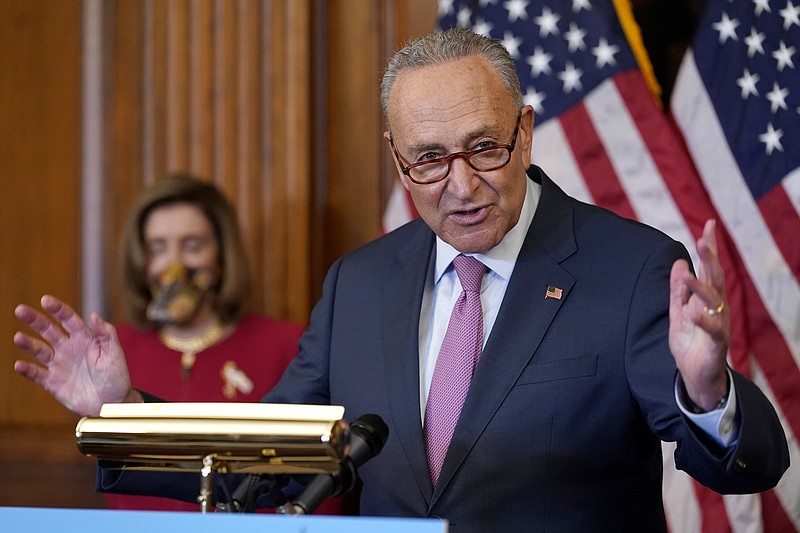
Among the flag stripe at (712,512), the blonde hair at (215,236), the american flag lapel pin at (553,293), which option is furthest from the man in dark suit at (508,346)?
the blonde hair at (215,236)

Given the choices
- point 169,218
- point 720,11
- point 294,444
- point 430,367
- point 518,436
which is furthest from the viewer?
point 169,218

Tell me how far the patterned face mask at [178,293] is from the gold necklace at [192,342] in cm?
6

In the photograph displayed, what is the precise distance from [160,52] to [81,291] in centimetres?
91

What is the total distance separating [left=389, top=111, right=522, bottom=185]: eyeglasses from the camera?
6.39ft

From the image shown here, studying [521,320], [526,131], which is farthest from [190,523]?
[526,131]

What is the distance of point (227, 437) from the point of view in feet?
4.54

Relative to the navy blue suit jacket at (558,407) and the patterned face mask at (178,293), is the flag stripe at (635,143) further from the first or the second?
the patterned face mask at (178,293)

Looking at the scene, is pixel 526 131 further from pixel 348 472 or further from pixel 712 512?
pixel 712 512

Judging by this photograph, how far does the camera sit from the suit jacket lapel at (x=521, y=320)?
1895 millimetres

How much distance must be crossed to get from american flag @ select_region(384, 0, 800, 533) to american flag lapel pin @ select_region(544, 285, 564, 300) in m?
1.18

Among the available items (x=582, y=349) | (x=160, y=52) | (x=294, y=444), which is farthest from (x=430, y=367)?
(x=160, y=52)

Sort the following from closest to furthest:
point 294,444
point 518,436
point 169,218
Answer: point 294,444 → point 518,436 → point 169,218

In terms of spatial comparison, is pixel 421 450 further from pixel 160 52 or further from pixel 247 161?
pixel 160 52

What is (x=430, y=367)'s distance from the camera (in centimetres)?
204
